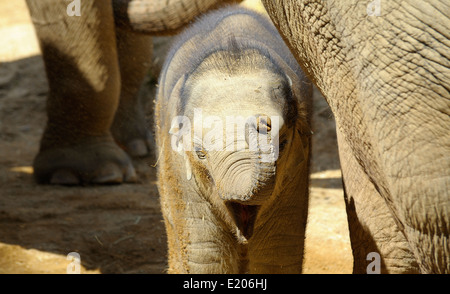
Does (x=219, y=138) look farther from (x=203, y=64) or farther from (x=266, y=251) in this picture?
(x=266, y=251)

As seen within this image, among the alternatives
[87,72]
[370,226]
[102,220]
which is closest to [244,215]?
[370,226]

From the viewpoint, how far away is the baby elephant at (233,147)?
5.54ft

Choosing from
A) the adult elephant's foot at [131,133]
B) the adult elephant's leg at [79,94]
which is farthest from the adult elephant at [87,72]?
the adult elephant's foot at [131,133]

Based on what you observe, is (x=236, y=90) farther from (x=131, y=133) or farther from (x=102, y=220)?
(x=131, y=133)

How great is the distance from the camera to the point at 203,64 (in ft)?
6.49

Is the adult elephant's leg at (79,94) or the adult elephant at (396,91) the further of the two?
the adult elephant's leg at (79,94)

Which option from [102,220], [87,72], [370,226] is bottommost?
[102,220]

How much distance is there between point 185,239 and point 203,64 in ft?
1.61

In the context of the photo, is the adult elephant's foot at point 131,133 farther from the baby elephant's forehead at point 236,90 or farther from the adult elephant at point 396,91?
the adult elephant at point 396,91

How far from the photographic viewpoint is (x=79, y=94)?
3643 millimetres

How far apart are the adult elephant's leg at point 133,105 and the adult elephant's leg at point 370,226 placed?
2442 mm

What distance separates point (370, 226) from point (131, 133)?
8.63 feet

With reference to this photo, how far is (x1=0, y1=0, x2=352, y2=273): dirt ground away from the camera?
2.92 meters

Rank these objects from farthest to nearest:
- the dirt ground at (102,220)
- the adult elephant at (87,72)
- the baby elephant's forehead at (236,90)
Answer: the adult elephant at (87,72)
the dirt ground at (102,220)
the baby elephant's forehead at (236,90)
